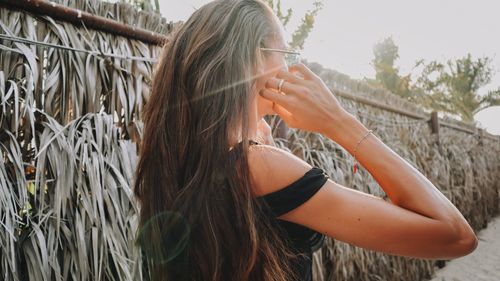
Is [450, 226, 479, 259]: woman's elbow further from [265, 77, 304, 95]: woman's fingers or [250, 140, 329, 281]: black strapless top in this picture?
[265, 77, 304, 95]: woman's fingers

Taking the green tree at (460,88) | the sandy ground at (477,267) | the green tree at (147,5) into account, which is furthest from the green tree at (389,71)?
the green tree at (147,5)

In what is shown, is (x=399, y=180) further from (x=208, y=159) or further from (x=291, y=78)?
(x=208, y=159)

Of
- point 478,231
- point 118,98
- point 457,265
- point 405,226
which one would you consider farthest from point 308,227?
point 478,231

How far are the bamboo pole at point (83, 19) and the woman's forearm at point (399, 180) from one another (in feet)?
4.25

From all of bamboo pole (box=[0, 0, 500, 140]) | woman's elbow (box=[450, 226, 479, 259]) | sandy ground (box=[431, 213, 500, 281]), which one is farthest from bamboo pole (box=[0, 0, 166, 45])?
sandy ground (box=[431, 213, 500, 281])

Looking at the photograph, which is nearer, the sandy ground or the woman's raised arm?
the woman's raised arm

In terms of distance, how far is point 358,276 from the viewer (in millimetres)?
2887

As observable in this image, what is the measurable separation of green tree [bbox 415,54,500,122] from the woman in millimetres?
20301

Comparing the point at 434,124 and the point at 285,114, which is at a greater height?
the point at 285,114

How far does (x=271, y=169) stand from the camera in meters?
0.84

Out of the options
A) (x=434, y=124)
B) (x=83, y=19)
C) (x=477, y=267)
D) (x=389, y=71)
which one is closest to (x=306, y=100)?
(x=83, y=19)

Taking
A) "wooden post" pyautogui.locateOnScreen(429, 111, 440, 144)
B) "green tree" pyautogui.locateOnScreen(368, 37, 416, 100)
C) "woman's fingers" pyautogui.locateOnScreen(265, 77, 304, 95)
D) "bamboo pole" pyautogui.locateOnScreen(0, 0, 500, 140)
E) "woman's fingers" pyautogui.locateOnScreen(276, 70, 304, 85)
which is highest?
"green tree" pyautogui.locateOnScreen(368, 37, 416, 100)

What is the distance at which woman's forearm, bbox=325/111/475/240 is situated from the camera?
2.72ft

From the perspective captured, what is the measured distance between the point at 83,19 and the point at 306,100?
1.24 meters
